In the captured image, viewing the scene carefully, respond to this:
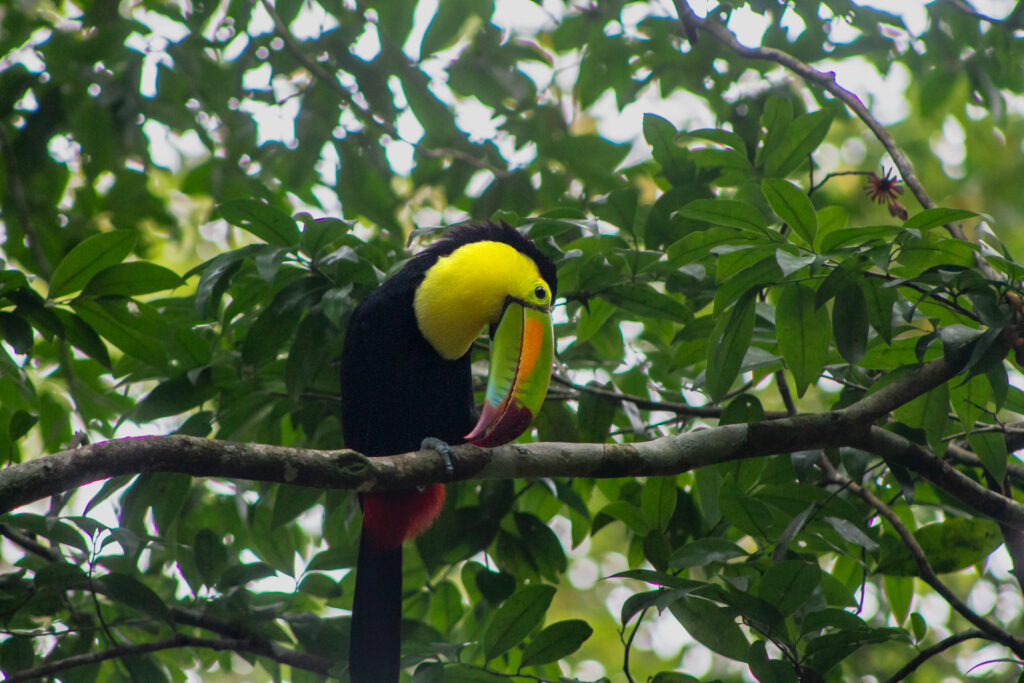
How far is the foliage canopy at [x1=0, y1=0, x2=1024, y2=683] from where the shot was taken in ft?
7.63

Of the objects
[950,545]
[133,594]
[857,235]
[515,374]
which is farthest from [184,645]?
[950,545]

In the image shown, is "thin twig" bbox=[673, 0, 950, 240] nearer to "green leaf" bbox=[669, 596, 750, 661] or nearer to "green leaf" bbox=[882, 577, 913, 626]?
"green leaf" bbox=[882, 577, 913, 626]

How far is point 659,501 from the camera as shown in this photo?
2.74 meters

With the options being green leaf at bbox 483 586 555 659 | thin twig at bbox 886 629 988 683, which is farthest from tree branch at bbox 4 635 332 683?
thin twig at bbox 886 629 988 683

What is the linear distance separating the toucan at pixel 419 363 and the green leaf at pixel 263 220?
396mm

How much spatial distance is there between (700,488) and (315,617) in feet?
4.40

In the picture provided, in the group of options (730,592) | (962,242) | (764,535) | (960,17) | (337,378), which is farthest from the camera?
(960,17)

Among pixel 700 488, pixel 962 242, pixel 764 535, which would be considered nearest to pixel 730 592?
pixel 764 535

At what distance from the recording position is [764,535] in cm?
256

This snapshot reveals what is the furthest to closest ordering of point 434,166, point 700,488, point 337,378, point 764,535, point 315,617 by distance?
point 434,166 → point 337,378 → point 315,617 → point 700,488 → point 764,535

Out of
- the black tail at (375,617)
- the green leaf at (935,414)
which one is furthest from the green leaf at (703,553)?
the black tail at (375,617)

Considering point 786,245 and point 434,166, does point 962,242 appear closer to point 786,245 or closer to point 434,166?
point 786,245

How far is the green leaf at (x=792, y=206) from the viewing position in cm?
221

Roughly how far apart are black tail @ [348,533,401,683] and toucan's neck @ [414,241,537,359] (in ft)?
2.48
